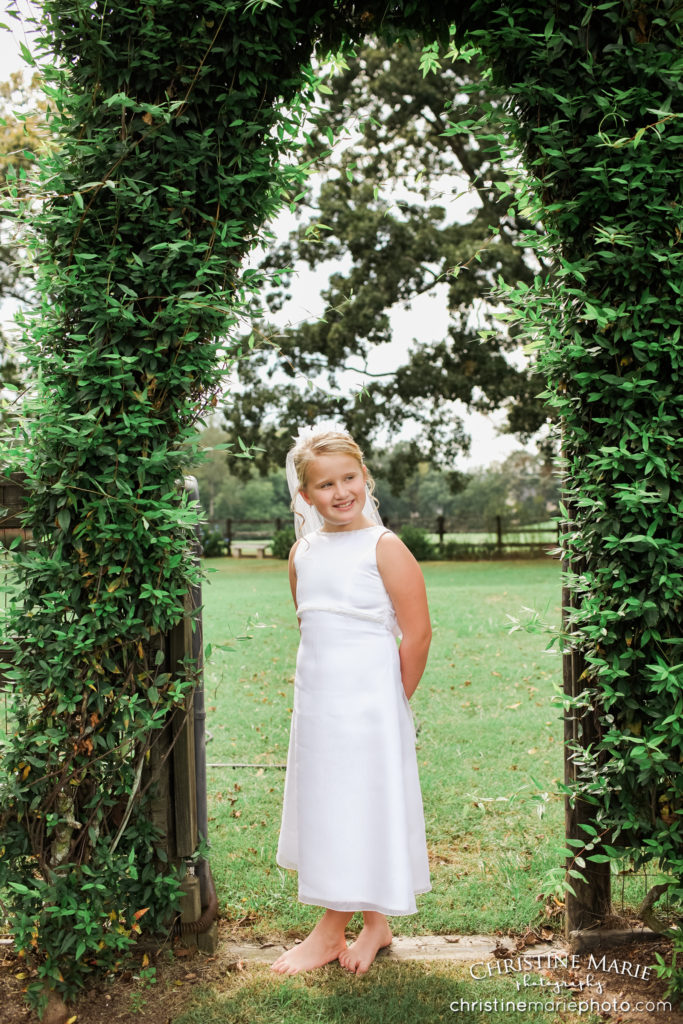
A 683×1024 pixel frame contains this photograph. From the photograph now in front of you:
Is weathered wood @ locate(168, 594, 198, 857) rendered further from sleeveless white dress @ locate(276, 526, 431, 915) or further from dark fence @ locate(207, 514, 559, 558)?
dark fence @ locate(207, 514, 559, 558)

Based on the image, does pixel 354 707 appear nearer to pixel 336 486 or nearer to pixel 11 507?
pixel 336 486

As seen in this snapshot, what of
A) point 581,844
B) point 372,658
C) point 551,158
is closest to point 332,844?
point 372,658

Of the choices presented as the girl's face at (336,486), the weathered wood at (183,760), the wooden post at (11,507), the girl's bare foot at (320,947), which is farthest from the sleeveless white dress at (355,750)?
the wooden post at (11,507)

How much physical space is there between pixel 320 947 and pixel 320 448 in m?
2.03

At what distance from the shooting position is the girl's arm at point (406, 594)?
3096mm

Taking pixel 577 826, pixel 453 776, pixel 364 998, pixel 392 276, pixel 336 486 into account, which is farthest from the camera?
pixel 392 276

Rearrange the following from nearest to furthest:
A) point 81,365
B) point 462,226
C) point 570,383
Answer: point 81,365 < point 570,383 < point 462,226

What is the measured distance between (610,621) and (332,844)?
1.37 meters

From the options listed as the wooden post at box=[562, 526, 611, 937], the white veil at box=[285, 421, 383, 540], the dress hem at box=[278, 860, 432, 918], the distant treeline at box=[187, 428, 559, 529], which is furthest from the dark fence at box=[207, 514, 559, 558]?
the dress hem at box=[278, 860, 432, 918]

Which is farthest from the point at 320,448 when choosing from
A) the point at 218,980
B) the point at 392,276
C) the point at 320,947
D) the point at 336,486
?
the point at 392,276

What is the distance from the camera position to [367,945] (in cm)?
329

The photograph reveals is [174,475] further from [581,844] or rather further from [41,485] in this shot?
[581,844]

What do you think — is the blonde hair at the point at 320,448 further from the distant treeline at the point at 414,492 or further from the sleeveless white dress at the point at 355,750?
the distant treeline at the point at 414,492

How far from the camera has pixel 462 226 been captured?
22688 mm
